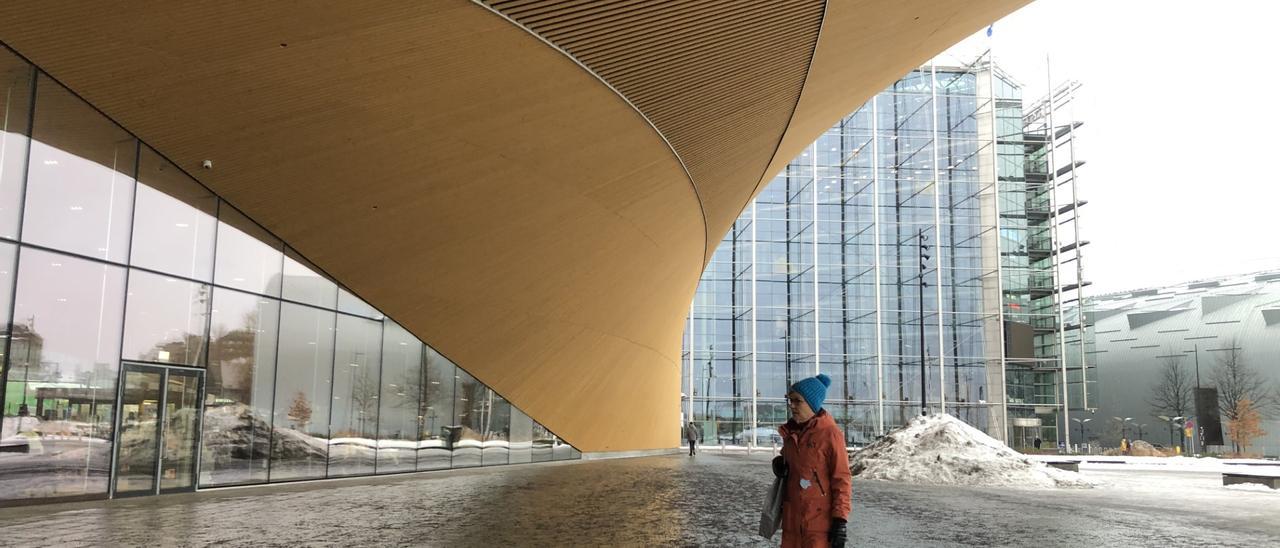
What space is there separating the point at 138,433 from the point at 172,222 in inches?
127

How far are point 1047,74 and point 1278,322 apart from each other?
1149 inches

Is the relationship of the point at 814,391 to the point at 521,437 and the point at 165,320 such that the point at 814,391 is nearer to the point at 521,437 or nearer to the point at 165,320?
the point at 165,320

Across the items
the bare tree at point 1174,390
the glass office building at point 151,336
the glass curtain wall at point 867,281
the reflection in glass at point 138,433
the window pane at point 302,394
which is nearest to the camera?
the glass office building at point 151,336

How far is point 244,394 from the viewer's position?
14375 millimetres

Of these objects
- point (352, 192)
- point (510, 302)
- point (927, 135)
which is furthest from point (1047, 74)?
point (352, 192)

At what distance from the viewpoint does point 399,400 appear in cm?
1811

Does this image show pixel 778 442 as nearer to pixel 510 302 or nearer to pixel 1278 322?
pixel 510 302

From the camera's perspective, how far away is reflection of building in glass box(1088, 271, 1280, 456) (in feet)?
206

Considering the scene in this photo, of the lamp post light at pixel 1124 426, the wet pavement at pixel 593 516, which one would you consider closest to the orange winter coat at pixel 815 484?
the wet pavement at pixel 593 516

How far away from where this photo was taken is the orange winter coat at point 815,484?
3959 millimetres

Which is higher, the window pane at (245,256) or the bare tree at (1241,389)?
the window pane at (245,256)

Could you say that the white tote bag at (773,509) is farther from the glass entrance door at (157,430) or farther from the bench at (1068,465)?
the bench at (1068,465)

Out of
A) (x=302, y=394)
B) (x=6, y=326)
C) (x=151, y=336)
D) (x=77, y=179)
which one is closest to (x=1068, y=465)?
(x=302, y=394)

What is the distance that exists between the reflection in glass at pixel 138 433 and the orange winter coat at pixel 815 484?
11621 mm
